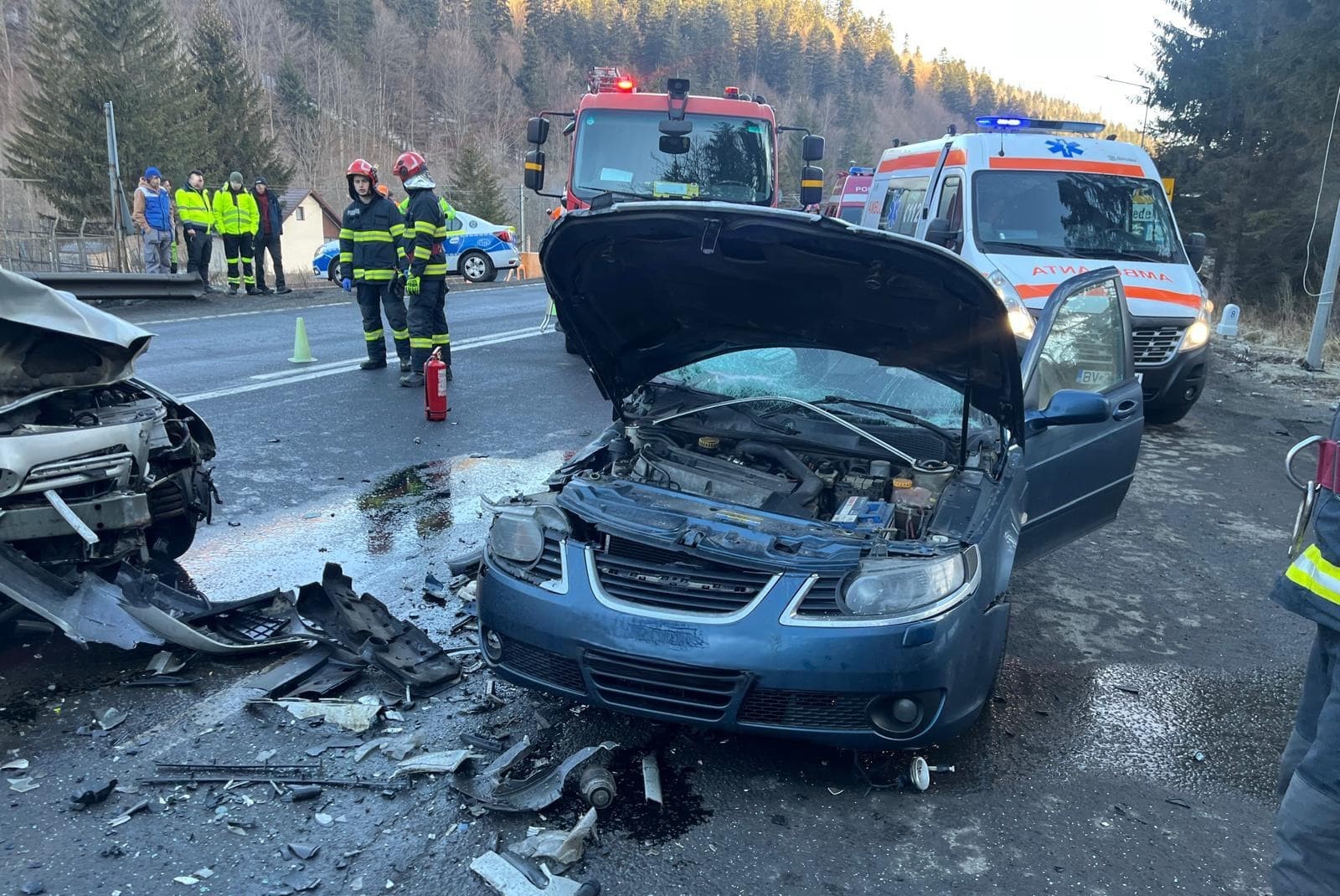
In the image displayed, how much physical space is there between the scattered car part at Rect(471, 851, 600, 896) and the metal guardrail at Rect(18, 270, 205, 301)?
1042cm

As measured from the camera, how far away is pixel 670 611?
2.89m

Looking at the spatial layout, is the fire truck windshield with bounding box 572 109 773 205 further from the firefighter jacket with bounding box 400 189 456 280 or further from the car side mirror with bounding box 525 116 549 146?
the firefighter jacket with bounding box 400 189 456 280

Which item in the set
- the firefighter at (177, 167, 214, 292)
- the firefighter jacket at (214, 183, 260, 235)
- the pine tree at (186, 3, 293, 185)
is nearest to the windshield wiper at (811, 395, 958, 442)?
the firefighter at (177, 167, 214, 292)

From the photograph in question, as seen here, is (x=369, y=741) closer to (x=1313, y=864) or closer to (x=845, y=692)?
(x=845, y=692)

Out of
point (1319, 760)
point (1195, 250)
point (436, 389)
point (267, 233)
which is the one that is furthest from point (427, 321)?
point (267, 233)

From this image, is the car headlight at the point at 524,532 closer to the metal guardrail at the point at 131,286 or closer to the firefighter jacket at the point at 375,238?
the firefighter jacket at the point at 375,238

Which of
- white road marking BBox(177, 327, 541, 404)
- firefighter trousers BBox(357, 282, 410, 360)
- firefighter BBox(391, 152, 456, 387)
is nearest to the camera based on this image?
white road marking BBox(177, 327, 541, 404)

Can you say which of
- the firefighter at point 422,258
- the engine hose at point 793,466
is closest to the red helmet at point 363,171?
the firefighter at point 422,258

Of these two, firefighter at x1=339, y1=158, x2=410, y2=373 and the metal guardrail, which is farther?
the metal guardrail

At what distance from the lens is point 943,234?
9578 mm

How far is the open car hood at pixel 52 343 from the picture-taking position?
3.68 m

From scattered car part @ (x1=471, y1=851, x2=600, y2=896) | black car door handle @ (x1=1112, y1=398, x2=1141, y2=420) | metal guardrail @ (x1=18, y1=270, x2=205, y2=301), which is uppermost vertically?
black car door handle @ (x1=1112, y1=398, x2=1141, y2=420)

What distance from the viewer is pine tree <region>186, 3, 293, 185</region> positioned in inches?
1442

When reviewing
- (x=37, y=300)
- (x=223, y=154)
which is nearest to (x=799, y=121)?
(x=223, y=154)
